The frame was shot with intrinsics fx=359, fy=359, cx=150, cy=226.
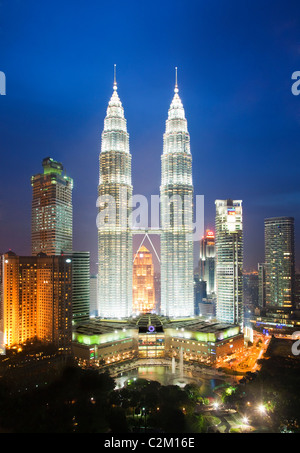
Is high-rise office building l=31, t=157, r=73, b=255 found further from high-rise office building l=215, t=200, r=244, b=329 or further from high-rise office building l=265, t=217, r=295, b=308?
high-rise office building l=265, t=217, r=295, b=308

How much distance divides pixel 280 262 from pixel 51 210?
45.0 m

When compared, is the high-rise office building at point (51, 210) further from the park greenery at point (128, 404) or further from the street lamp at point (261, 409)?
the street lamp at point (261, 409)

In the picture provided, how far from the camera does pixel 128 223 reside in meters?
53.4

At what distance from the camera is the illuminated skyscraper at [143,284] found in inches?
2213

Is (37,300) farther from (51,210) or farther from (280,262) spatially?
(280,262)

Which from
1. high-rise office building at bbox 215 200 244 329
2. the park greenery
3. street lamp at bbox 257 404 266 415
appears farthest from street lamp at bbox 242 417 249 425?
high-rise office building at bbox 215 200 244 329

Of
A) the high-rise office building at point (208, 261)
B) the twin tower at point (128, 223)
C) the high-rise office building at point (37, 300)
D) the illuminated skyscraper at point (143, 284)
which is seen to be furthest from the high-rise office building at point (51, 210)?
the high-rise office building at point (208, 261)

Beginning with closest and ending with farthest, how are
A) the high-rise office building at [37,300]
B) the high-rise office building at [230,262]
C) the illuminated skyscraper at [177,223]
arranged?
the high-rise office building at [37,300]
the high-rise office building at [230,262]
the illuminated skyscraper at [177,223]

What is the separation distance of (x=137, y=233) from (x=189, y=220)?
26.7 feet

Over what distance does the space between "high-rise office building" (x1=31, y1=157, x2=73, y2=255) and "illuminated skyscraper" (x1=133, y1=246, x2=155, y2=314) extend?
13925 mm

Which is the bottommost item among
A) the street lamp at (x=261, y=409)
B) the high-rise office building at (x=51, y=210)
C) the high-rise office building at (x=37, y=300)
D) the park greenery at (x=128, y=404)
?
the street lamp at (x=261, y=409)

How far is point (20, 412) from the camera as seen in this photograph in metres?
20.5

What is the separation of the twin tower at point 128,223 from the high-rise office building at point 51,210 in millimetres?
11514
